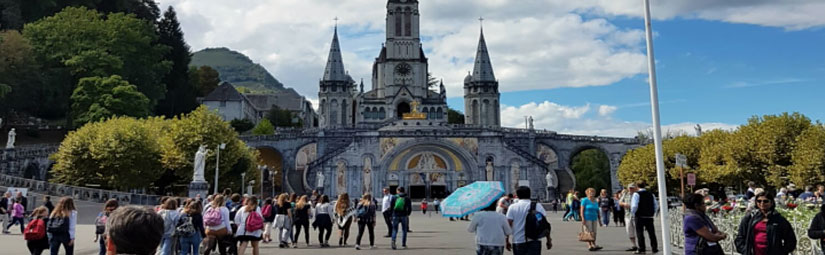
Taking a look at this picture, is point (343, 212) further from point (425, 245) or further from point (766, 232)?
point (766, 232)

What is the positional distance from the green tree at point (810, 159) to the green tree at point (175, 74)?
49.7m

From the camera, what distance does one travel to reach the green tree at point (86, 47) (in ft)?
145

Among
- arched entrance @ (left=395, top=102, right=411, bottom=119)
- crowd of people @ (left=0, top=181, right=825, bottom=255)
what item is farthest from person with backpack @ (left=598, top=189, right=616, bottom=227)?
arched entrance @ (left=395, top=102, right=411, bottom=119)

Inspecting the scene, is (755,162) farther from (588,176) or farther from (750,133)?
(588,176)

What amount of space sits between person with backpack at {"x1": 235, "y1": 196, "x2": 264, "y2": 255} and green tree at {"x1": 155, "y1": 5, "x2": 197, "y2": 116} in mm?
51899

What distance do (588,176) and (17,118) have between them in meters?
53.3

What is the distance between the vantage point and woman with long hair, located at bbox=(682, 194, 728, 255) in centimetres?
646

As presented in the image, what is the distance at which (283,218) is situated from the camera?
13945 millimetres

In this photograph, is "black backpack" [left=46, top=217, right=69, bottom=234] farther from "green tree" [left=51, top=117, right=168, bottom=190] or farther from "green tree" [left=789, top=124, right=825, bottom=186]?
"green tree" [left=789, top=124, right=825, bottom=186]

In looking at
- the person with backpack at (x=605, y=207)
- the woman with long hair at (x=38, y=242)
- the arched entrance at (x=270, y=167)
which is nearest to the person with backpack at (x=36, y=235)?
the woman with long hair at (x=38, y=242)

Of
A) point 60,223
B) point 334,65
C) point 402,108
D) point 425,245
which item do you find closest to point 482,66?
point 402,108

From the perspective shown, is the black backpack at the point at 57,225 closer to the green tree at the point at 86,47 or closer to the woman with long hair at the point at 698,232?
the woman with long hair at the point at 698,232

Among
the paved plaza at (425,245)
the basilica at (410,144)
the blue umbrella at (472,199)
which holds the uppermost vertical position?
the basilica at (410,144)

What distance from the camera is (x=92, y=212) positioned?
26.2 metres
